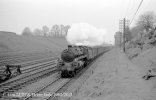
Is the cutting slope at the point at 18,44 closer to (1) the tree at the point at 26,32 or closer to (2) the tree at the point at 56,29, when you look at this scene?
(1) the tree at the point at 26,32

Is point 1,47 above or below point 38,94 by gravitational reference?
above

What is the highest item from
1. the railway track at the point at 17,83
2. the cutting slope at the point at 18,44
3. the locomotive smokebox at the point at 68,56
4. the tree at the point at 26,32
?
the tree at the point at 26,32

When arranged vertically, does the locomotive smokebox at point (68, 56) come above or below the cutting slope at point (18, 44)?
below

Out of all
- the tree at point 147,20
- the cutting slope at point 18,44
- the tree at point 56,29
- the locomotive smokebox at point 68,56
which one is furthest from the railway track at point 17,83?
the tree at point 56,29

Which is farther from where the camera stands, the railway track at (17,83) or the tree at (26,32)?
the tree at (26,32)

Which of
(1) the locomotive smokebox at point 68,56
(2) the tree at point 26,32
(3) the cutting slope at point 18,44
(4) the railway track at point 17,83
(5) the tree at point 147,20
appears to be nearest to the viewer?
(4) the railway track at point 17,83

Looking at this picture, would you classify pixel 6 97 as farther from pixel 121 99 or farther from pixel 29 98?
pixel 121 99

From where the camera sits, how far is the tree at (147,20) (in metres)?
69.8

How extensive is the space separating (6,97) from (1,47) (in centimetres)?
4434

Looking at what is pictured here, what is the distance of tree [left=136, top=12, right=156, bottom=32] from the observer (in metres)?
69.8

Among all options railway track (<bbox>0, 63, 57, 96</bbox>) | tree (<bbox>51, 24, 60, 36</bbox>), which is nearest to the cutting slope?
railway track (<bbox>0, 63, 57, 96</bbox>)

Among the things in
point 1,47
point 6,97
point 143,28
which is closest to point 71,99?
point 6,97

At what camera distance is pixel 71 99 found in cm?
1038

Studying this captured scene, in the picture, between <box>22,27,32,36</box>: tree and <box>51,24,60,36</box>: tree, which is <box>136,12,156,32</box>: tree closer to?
<box>22,27,32,36</box>: tree
